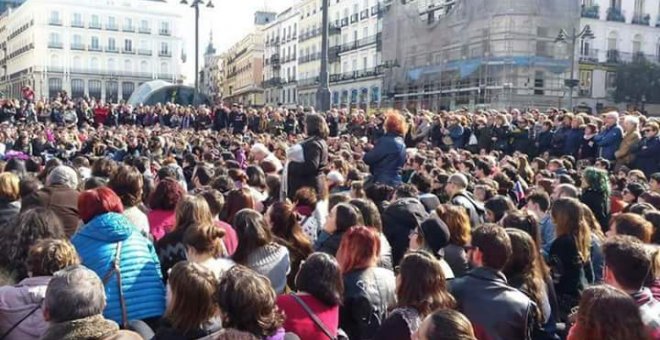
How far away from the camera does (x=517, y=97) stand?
35219 millimetres

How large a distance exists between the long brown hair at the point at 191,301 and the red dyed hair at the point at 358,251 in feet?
3.57

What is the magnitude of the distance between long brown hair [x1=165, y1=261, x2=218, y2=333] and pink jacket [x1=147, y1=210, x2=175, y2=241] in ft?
6.23

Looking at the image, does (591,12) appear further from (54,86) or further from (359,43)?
(54,86)

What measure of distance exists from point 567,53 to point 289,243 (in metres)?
34.8

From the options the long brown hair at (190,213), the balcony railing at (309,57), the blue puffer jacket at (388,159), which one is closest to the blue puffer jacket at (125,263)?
the long brown hair at (190,213)

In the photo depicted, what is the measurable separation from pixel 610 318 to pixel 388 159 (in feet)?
18.1

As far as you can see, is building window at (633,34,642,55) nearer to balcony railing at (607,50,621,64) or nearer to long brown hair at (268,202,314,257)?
balcony railing at (607,50,621,64)

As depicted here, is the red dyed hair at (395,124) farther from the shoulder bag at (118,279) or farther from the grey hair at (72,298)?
the grey hair at (72,298)

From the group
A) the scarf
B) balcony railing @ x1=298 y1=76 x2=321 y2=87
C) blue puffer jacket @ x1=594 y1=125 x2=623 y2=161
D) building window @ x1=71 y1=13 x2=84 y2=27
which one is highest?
building window @ x1=71 y1=13 x2=84 y2=27

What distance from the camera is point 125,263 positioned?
4.34m

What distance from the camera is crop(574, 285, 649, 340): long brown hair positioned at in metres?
3.12

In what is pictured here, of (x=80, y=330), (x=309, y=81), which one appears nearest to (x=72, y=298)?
(x=80, y=330)

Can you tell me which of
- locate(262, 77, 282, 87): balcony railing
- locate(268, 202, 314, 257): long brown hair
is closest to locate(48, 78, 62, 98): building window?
locate(262, 77, 282, 87): balcony railing

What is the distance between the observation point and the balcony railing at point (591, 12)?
158 ft
